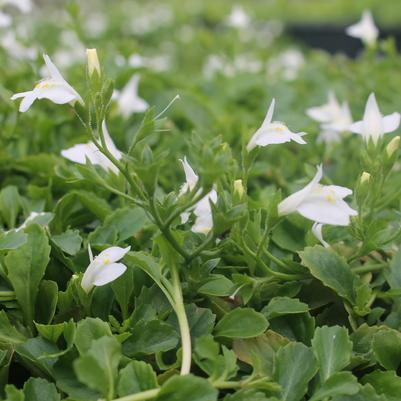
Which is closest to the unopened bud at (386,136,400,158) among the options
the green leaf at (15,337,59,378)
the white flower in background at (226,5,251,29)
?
the green leaf at (15,337,59,378)

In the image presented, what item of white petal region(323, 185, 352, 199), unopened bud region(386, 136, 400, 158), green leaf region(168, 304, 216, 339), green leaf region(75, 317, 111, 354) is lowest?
green leaf region(168, 304, 216, 339)

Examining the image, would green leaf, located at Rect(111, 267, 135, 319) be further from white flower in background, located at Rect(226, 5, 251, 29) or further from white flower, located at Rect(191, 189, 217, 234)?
white flower in background, located at Rect(226, 5, 251, 29)

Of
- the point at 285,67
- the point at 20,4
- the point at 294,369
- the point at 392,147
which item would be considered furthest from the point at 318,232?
the point at 285,67

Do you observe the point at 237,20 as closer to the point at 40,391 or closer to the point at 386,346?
the point at 386,346

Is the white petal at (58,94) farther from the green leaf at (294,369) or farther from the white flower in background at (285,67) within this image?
the white flower in background at (285,67)

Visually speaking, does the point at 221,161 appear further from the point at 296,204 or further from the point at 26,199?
the point at 26,199
